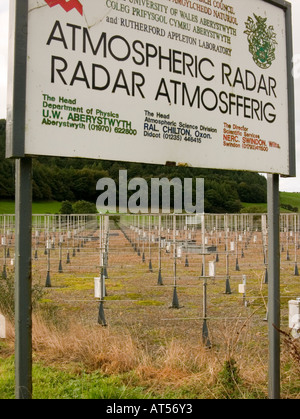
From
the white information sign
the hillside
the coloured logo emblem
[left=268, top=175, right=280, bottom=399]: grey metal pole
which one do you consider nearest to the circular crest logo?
the white information sign

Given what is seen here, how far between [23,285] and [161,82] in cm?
177

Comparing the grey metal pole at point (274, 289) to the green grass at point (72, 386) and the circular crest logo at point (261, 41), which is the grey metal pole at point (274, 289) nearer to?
the circular crest logo at point (261, 41)

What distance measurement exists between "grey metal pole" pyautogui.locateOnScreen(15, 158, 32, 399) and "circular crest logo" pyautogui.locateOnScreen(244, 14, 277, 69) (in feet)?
7.75

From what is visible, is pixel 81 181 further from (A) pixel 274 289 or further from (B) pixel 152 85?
(B) pixel 152 85

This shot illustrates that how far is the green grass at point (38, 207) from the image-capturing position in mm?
66562

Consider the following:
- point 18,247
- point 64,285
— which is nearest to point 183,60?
point 18,247

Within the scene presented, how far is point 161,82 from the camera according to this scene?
3.43 metres

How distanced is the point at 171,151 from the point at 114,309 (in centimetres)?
999

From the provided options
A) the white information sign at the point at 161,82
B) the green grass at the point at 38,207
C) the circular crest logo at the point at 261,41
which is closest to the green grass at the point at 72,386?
the white information sign at the point at 161,82

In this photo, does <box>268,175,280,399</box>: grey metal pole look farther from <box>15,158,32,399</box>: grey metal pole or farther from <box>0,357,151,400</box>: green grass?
<box>15,158,32,399</box>: grey metal pole

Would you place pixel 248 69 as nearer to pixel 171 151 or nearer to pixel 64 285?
pixel 171 151

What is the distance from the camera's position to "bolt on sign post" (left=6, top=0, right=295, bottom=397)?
2.84 meters

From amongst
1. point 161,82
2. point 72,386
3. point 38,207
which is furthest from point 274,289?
point 38,207

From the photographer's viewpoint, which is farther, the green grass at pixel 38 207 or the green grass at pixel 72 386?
the green grass at pixel 38 207
